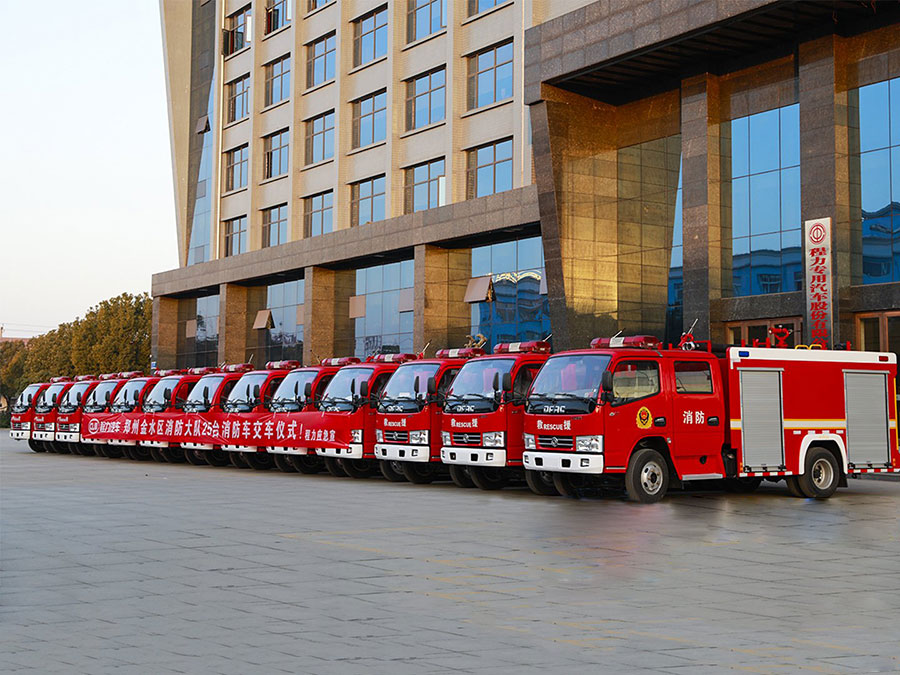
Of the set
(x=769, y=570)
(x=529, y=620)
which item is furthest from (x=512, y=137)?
(x=529, y=620)

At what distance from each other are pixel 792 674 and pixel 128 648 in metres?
3.87

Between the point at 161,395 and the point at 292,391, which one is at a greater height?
the point at 292,391

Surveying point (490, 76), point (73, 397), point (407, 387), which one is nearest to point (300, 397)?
point (407, 387)

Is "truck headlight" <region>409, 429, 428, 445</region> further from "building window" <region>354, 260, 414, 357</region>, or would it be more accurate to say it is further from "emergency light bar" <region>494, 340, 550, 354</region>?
"building window" <region>354, 260, 414, 357</region>

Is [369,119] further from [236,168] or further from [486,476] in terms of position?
[486,476]

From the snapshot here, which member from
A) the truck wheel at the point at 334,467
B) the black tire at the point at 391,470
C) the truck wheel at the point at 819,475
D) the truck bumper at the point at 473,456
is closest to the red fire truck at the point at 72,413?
the truck wheel at the point at 334,467

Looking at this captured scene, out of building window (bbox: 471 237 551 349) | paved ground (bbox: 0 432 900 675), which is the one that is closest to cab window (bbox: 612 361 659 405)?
paved ground (bbox: 0 432 900 675)

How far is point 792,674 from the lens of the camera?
19.8 ft

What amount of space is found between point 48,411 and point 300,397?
589 inches

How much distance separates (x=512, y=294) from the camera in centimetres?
3494

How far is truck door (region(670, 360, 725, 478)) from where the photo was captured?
16.2 metres

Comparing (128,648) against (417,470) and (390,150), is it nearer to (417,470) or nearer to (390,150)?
(417,470)

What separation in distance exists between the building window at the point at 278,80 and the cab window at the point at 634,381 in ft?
113

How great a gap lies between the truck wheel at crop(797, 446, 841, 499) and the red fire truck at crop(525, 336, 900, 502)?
0.02 m
